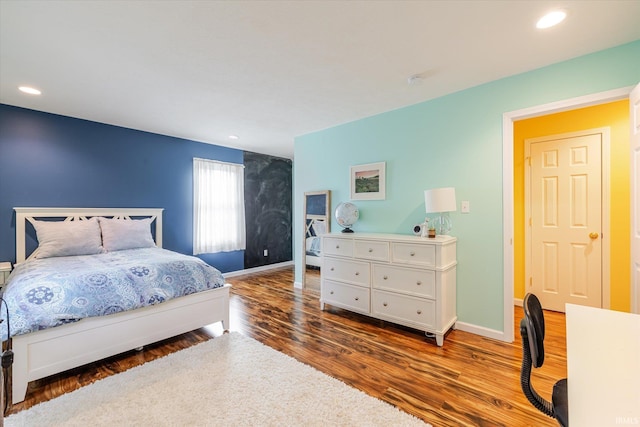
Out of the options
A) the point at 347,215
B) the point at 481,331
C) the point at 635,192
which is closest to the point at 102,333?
the point at 347,215

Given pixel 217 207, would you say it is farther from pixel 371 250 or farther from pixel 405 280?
pixel 405 280

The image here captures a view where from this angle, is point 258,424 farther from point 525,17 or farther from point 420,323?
point 525,17

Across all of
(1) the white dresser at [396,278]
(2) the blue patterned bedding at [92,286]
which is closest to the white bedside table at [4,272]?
(2) the blue patterned bedding at [92,286]

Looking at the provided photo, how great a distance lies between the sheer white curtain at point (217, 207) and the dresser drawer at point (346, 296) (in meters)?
2.46

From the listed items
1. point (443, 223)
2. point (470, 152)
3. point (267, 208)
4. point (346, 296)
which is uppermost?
point (470, 152)

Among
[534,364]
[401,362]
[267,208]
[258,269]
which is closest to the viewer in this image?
[534,364]

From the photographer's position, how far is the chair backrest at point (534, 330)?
103cm

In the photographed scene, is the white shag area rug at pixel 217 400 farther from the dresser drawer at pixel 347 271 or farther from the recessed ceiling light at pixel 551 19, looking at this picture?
the recessed ceiling light at pixel 551 19

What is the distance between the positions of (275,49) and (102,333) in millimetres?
2574

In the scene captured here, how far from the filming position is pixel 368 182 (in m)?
3.48

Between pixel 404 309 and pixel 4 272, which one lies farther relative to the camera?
pixel 4 272

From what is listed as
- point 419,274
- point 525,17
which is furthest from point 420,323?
point 525,17

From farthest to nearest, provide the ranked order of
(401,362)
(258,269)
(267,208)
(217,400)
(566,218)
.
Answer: (267,208) → (258,269) → (566,218) → (401,362) → (217,400)

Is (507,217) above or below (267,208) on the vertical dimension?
below
